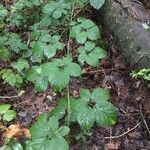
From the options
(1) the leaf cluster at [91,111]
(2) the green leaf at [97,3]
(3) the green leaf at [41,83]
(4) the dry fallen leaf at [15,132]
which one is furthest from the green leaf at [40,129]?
(2) the green leaf at [97,3]

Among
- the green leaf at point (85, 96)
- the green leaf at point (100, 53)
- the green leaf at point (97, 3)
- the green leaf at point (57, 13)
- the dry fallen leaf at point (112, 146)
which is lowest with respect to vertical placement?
the dry fallen leaf at point (112, 146)

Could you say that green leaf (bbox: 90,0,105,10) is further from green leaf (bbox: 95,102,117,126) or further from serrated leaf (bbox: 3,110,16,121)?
serrated leaf (bbox: 3,110,16,121)

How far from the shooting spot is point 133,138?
2.90 m

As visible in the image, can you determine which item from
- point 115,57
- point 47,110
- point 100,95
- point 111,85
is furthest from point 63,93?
point 100,95

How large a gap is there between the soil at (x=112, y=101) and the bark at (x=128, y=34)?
0.12 metres

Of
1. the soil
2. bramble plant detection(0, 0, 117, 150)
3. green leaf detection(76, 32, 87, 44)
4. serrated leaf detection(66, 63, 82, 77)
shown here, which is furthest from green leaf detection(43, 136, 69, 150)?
green leaf detection(76, 32, 87, 44)

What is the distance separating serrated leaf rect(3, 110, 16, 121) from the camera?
10.1 feet

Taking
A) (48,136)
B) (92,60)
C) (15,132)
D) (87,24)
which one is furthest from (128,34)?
(48,136)

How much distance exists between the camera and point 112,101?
126 inches

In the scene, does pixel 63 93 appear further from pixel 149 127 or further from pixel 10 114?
pixel 149 127

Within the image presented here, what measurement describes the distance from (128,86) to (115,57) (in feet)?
1.48

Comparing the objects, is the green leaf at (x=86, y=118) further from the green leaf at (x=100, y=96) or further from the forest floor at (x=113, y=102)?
the forest floor at (x=113, y=102)

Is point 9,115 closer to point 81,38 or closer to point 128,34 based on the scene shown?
point 81,38

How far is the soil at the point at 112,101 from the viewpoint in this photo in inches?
114
